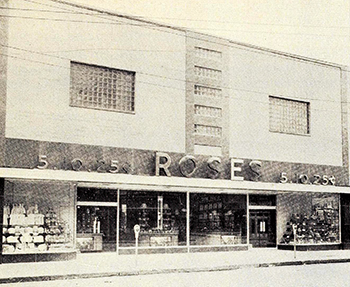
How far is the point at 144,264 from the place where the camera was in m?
17.6

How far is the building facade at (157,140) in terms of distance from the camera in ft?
63.1

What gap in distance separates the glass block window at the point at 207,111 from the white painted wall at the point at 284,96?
0.83 m

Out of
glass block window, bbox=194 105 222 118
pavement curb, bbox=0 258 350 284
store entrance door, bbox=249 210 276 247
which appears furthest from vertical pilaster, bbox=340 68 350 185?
pavement curb, bbox=0 258 350 284

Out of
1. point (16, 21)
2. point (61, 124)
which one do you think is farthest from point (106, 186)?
point (16, 21)

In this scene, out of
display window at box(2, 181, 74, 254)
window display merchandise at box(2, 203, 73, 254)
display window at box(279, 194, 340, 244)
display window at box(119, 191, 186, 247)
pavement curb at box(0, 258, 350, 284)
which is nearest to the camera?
pavement curb at box(0, 258, 350, 284)

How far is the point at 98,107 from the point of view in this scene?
68.9 ft

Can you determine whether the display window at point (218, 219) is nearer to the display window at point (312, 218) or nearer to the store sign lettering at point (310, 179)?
the store sign lettering at point (310, 179)

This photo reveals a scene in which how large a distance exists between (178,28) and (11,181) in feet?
30.9

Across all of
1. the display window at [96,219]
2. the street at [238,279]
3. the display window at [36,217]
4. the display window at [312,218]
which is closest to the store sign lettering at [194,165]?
the display window at [96,219]

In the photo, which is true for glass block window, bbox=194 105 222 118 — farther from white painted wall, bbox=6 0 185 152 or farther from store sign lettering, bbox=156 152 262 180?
store sign lettering, bbox=156 152 262 180

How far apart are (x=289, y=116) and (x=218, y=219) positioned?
21.8 feet

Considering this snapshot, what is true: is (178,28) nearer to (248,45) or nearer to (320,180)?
(248,45)

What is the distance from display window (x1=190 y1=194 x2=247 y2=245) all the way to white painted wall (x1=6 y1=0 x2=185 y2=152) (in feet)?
8.82

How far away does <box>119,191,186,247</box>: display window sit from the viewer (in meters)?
21.7
